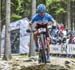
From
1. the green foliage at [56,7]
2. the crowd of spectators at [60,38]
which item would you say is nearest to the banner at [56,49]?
the crowd of spectators at [60,38]

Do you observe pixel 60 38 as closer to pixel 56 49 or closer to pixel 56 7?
pixel 56 49

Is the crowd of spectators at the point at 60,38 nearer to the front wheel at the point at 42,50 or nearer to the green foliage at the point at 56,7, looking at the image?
the front wheel at the point at 42,50

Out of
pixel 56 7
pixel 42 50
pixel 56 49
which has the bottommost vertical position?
pixel 42 50

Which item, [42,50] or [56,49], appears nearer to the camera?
[42,50]

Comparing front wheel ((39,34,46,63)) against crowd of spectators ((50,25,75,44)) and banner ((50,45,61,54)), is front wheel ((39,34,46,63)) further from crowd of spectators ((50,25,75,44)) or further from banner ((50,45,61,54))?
banner ((50,45,61,54))

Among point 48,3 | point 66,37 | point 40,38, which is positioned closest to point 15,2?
point 48,3

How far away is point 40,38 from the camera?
36.1 feet

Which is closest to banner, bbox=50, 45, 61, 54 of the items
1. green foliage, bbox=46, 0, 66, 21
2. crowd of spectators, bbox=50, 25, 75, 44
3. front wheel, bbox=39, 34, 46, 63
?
crowd of spectators, bbox=50, 25, 75, 44

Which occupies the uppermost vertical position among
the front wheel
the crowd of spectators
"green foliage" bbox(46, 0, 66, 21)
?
"green foliage" bbox(46, 0, 66, 21)

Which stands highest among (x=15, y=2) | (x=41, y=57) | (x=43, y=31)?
(x=15, y=2)

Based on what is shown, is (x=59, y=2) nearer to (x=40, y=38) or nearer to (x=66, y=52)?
(x=66, y=52)

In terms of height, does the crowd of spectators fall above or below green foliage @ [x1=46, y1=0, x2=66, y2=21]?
below

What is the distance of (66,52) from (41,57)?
40.9 ft

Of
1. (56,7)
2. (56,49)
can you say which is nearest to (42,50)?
(56,49)
